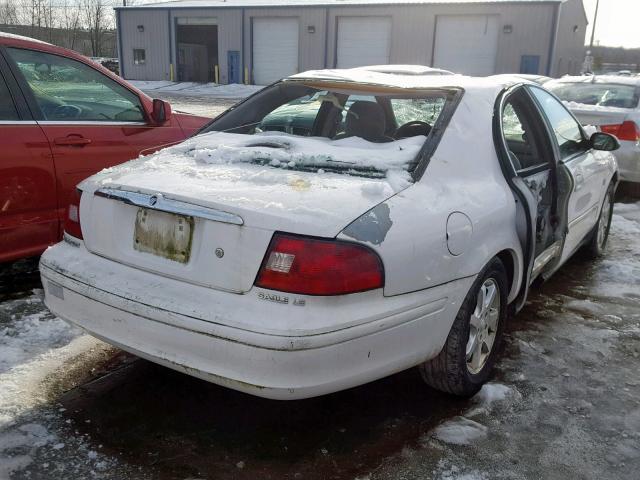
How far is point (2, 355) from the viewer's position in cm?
310

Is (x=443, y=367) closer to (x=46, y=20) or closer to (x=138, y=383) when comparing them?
(x=138, y=383)

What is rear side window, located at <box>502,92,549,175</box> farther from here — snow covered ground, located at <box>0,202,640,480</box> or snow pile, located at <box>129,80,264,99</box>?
snow pile, located at <box>129,80,264,99</box>

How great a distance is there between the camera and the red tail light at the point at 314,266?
2109 millimetres

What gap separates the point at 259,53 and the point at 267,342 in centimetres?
3093

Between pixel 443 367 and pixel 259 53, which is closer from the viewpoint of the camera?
pixel 443 367

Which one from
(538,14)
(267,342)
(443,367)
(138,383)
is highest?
(538,14)

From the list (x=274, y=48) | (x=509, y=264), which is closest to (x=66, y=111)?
(x=509, y=264)

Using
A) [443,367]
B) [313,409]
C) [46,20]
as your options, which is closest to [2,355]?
[313,409]

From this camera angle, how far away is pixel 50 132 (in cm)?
385

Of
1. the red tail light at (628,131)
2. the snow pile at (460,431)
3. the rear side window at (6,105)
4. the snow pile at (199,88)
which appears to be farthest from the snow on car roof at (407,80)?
the snow pile at (199,88)

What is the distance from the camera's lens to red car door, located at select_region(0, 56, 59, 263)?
3.64 m

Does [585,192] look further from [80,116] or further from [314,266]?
[80,116]

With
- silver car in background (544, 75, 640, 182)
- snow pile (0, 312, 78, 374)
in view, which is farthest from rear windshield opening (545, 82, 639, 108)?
snow pile (0, 312, 78, 374)

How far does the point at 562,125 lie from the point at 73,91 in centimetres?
329
